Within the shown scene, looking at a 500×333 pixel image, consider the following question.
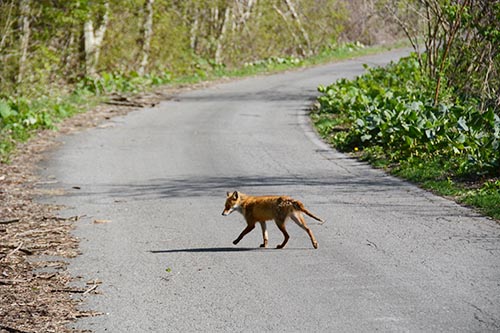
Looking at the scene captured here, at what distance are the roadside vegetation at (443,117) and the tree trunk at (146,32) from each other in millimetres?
10729

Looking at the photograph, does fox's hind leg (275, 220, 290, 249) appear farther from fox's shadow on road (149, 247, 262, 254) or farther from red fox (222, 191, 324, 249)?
fox's shadow on road (149, 247, 262, 254)

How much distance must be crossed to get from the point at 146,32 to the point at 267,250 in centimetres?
2340

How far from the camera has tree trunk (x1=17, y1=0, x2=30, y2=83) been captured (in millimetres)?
22828

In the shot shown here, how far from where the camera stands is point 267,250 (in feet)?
27.5

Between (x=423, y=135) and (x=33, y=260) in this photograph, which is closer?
(x=33, y=260)

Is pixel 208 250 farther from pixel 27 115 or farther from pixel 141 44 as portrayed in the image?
pixel 141 44

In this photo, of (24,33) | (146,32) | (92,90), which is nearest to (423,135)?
(24,33)

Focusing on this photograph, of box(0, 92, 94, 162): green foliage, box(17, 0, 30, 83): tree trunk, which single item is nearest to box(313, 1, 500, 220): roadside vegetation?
box(0, 92, 94, 162): green foliage

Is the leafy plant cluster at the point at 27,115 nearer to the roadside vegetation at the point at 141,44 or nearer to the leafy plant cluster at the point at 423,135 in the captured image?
the roadside vegetation at the point at 141,44

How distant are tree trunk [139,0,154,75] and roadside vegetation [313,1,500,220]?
10729mm

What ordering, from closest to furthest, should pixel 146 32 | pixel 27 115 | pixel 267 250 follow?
pixel 267 250 < pixel 27 115 < pixel 146 32

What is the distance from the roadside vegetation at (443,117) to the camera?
11742mm

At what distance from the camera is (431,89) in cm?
1806

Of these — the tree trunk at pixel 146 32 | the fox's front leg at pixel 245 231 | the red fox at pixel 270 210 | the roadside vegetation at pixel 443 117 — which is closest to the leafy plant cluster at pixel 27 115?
the roadside vegetation at pixel 443 117
